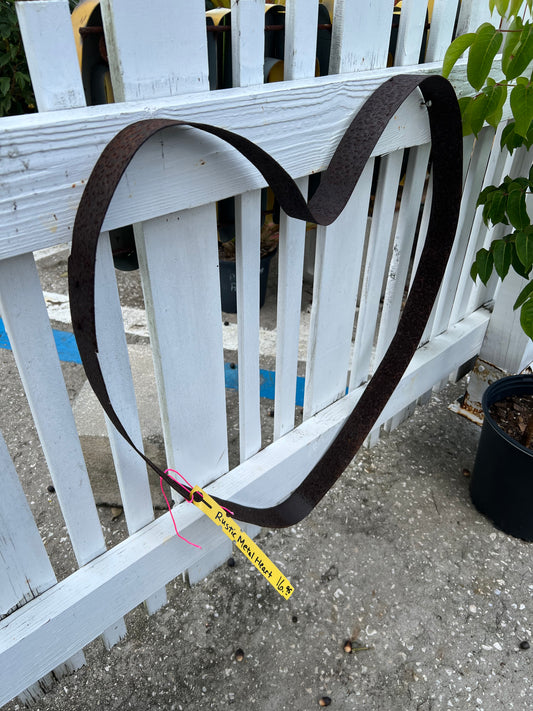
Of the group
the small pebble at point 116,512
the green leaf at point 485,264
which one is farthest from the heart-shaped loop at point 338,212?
the small pebble at point 116,512

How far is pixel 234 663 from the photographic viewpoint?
151 cm

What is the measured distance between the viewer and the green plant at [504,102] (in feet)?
3.93

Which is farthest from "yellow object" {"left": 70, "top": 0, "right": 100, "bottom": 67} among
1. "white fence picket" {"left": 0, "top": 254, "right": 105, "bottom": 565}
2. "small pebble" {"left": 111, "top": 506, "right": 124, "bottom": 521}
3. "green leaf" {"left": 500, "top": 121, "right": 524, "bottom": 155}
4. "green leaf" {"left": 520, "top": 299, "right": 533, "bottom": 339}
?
"small pebble" {"left": 111, "top": 506, "right": 124, "bottom": 521}

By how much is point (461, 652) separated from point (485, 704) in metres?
0.14

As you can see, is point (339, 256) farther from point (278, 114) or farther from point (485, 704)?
point (485, 704)

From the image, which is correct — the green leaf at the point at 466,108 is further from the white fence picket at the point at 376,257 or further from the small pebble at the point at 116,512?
the small pebble at the point at 116,512

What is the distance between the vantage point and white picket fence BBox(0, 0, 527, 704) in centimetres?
90

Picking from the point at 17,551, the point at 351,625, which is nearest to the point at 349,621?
the point at 351,625

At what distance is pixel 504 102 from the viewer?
1427 mm

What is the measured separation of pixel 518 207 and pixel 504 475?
0.86 metres

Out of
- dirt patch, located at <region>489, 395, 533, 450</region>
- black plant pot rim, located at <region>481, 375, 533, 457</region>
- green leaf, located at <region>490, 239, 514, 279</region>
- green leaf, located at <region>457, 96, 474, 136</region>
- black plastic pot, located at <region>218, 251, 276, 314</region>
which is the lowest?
black plastic pot, located at <region>218, 251, 276, 314</region>

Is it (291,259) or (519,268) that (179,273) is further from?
(519,268)

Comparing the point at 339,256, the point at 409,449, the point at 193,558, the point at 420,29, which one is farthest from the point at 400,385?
the point at 420,29

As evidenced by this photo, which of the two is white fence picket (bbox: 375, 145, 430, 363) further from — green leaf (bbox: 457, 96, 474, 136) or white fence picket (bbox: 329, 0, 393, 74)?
white fence picket (bbox: 329, 0, 393, 74)
